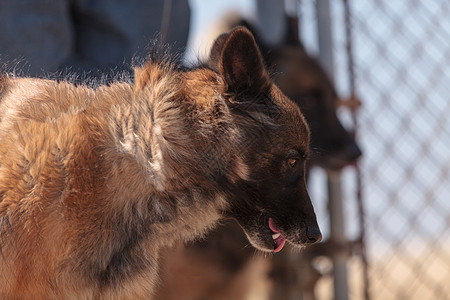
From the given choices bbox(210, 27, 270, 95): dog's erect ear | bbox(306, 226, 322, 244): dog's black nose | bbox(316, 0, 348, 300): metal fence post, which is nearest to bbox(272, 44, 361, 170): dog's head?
bbox(316, 0, 348, 300): metal fence post

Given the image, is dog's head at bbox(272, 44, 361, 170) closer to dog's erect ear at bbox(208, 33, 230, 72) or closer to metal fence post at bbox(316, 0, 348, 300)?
metal fence post at bbox(316, 0, 348, 300)

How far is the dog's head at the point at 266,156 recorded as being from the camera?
1591 mm

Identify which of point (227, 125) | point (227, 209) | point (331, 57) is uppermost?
point (227, 125)

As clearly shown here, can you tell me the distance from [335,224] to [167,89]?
2.08 meters

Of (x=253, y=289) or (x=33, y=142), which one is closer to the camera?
(x=33, y=142)

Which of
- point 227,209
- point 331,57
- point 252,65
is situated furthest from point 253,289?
point 252,65

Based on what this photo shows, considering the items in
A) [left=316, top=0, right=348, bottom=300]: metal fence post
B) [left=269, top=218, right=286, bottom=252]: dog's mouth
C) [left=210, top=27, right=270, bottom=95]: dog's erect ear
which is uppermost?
[left=210, top=27, right=270, bottom=95]: dog's erect ear

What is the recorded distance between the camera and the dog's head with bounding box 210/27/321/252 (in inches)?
62.6

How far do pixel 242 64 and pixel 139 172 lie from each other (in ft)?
1.28

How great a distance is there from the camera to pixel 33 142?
1514mm

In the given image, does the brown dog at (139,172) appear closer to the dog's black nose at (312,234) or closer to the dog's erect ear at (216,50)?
the dog's black nose at (312,234)

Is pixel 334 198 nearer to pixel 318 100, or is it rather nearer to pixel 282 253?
pixel 282 253

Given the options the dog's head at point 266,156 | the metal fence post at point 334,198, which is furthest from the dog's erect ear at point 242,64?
the metal fence post at point 334,198

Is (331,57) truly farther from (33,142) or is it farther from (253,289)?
(33,142)
